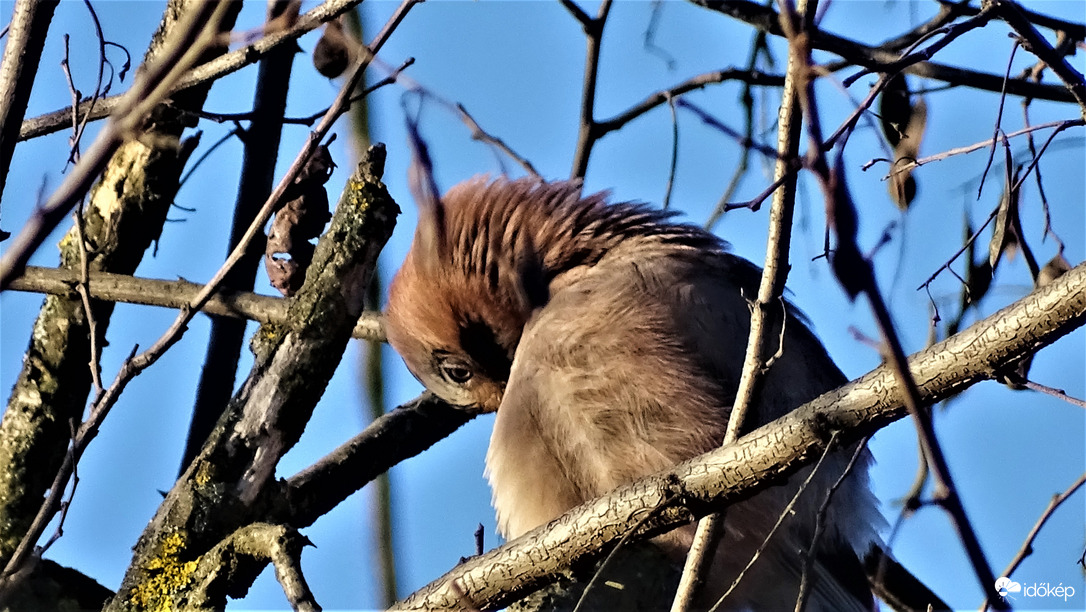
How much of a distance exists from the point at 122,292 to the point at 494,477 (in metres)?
1.51

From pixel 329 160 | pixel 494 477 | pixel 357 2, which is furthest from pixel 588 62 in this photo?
pixel 357 2

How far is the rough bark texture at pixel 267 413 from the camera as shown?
3.13 meters

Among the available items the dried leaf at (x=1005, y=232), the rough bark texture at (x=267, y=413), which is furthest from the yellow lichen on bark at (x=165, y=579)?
the dried leaf at (x=1005, y=232)

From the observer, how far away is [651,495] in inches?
86.0

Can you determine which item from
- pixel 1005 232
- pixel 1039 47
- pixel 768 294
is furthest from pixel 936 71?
pixel 768 294

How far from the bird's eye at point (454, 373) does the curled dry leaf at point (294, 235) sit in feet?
2.20

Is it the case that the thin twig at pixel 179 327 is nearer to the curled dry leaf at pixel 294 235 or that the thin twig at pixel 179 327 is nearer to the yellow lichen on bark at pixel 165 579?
the yellow lichen on bark at pixel 165 579

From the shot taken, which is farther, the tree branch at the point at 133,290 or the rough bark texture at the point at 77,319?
the rough bark texture at the point at 77,319

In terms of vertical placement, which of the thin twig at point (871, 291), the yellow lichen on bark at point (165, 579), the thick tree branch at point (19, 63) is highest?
the thick tree branch at point (19, 63)

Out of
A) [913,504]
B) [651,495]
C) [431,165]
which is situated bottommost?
[913,504]

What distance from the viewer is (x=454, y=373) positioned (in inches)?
171

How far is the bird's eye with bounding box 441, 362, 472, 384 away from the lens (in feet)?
14.2

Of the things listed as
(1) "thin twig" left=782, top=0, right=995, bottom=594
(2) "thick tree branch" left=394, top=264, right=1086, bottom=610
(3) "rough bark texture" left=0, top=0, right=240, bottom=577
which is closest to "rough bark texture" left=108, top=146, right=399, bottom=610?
(2) "thick tree branch" left=394, top=264, right=1086, bottom=610

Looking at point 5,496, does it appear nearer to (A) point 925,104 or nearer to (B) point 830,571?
(B) point 830,571
